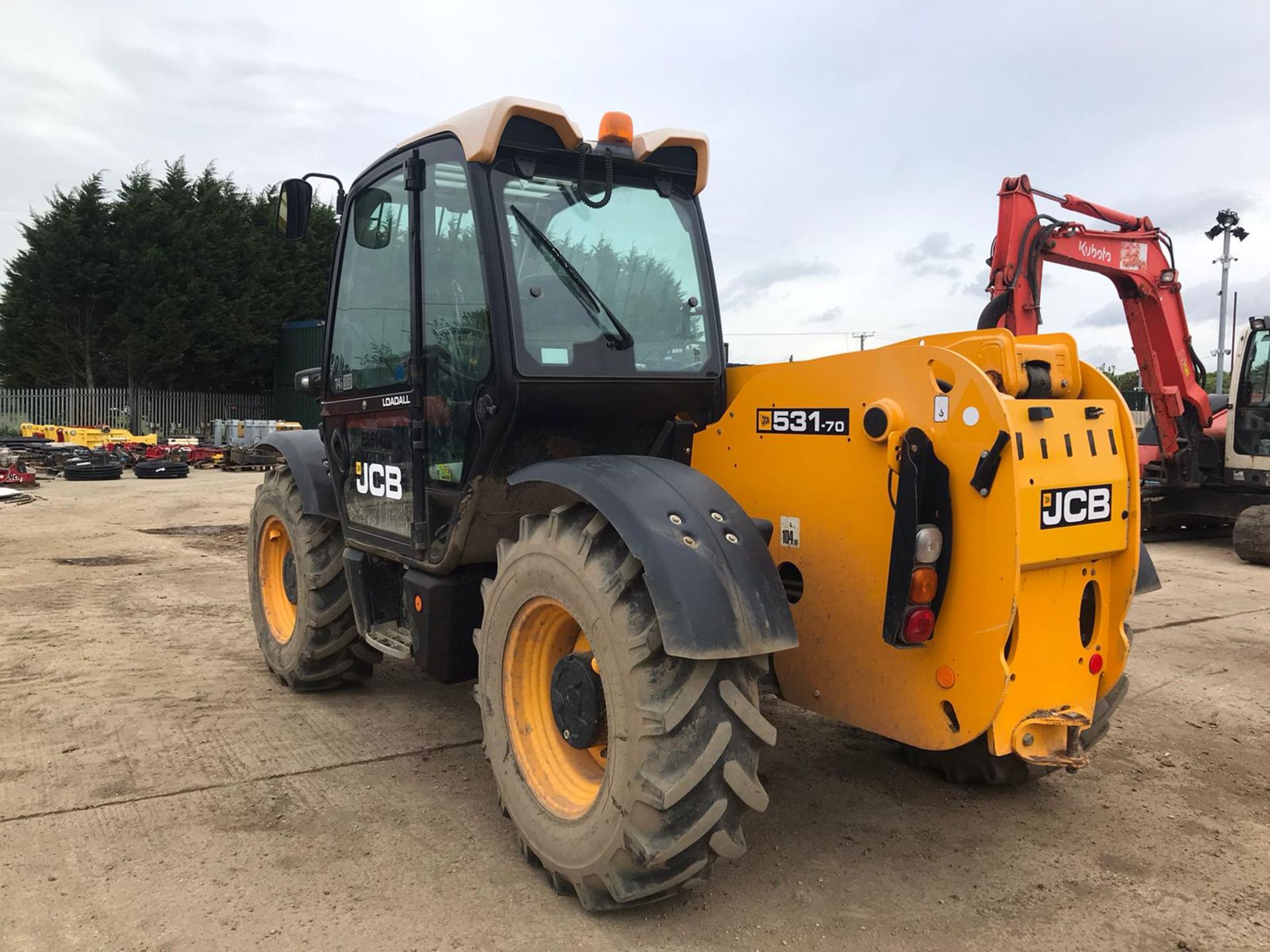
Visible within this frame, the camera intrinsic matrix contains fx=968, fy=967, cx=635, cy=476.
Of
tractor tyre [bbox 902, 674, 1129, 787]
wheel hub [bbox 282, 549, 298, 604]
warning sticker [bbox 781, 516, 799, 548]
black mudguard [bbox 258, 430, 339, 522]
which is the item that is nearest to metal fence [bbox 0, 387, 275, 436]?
wheel hub [bbox 282, 549, 298, 604]

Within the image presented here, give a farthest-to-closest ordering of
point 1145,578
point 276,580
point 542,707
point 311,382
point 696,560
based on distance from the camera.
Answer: point 276,580 < point 311,382 < point 1145,578 < point 542,707 < point 696,560

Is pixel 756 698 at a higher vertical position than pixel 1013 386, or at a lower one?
lower

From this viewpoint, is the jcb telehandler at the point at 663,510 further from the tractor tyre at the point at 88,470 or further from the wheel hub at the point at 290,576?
the tractor tyre at the point at 88,470

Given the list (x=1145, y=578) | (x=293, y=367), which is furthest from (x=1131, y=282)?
(x=293, y=367)

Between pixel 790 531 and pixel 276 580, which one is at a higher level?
pixel 790 531

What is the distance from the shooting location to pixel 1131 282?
36.9 ft

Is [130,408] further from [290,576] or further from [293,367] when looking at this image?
[290,576]

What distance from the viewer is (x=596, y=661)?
2812 mm

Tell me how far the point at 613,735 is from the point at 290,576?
293 centimetres

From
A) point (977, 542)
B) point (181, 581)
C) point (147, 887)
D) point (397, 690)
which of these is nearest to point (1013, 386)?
point (977, 542)

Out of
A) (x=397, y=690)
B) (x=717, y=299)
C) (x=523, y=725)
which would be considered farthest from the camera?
(x=397, y=690)

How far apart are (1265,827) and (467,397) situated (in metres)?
3.30

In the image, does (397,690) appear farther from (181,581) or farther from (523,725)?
(181,581)

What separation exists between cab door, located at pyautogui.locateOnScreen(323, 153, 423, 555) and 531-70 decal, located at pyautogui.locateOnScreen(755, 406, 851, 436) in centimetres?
138
